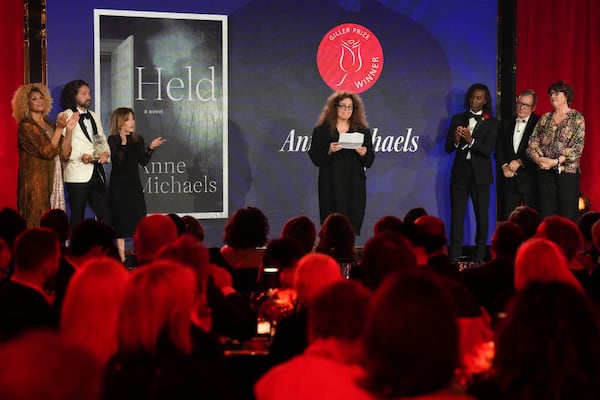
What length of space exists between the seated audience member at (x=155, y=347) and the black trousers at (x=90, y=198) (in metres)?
7.79

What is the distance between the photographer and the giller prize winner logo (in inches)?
455

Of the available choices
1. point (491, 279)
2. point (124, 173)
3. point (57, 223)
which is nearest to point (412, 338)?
point (491, 279)

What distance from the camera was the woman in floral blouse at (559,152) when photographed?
435 inches

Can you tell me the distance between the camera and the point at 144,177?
10.7 meters

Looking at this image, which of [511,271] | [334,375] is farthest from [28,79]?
[334,375]

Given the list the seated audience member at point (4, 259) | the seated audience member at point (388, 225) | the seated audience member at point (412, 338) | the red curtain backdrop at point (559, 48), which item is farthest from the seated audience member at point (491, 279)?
the red curtain backdrop at point (559, 48)

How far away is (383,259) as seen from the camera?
158 inches

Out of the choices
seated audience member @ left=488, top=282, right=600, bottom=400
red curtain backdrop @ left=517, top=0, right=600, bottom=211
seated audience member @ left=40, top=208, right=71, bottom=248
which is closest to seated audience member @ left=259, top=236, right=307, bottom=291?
seated audience member @ left=40, top=208, right=71, bottom=248

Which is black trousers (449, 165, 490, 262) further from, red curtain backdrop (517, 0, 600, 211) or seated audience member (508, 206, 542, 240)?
seated audience member (508, 206, 542, 240)

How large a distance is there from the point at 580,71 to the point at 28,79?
7682 mm

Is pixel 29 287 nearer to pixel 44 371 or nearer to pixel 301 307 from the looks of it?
pixel 301 307

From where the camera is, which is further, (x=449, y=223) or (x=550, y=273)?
(x=449, y=223)

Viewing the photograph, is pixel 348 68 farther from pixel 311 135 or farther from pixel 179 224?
pixel 179 224

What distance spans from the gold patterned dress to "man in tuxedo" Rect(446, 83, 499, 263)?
5.28 metres
